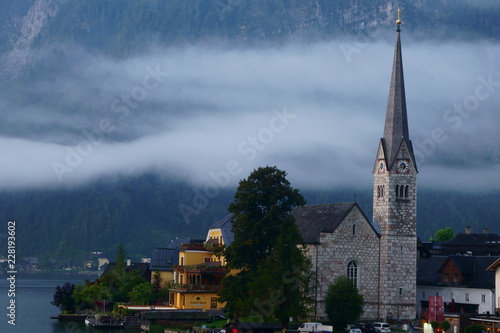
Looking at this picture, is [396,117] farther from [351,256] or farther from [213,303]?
[213,303]

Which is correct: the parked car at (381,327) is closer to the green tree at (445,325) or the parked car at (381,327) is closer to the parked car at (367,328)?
the parked car at (367,328)

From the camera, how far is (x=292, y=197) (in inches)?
3829

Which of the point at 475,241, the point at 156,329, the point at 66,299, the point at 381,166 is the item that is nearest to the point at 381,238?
the point at 381,166

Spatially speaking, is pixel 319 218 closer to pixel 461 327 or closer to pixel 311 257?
pixel 311 257

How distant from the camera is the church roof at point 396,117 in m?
105

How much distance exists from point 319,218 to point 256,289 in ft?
59.4

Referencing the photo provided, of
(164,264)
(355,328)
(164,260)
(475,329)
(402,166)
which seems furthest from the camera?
(164,260)

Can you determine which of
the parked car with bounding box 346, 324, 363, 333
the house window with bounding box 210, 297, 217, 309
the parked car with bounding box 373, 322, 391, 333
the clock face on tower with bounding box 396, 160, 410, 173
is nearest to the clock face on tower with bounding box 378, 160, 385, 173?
the clock face on tower with bounding box 396, 160, 410, 173

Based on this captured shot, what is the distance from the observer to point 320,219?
104m

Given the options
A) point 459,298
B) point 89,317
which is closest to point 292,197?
point 459,298

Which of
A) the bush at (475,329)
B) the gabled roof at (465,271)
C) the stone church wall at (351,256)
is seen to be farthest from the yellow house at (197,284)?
the bush at (475,329)

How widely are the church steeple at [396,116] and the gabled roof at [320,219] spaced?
7.16 meters

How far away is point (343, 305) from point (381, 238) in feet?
36.9

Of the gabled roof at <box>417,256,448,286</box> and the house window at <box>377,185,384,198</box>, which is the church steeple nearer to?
the house window at <box>377,185,384,198</box>
